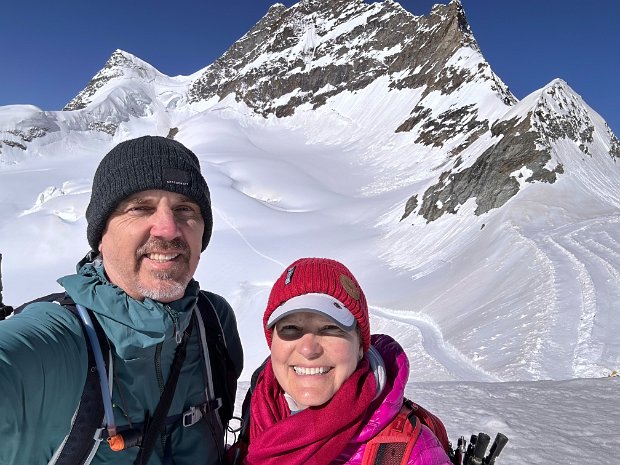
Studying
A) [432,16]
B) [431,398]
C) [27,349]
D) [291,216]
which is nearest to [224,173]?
[291,216]

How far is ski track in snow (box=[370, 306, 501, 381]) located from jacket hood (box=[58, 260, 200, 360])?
7.21 meters

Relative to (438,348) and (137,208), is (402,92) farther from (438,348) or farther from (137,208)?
(137,208)

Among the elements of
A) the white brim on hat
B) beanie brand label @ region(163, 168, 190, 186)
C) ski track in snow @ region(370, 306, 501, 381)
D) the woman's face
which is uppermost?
ski track in snow @ region(370, 306, 501, 381)

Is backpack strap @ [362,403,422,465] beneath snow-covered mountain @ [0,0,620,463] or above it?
beneath

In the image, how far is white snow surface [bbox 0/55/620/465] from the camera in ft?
14.4

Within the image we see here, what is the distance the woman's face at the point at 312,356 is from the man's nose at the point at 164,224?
1.93ft

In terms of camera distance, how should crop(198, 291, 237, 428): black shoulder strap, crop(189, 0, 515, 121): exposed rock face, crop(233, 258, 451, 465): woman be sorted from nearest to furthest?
crop(233, 258, 451, 465): woman, crop(198, 291, 237, 428): black shoulder strap, crop(189, 0, 515, 121): exposed rock face

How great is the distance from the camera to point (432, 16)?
217 ft

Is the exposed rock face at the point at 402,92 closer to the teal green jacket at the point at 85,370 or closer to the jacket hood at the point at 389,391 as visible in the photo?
the jacket hood at the point at 389,391

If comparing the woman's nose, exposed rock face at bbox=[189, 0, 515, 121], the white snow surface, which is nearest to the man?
the woman's nose

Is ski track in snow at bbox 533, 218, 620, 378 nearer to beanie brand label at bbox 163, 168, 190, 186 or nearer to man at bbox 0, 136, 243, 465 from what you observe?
man at bbox 0, 136, 243, 465

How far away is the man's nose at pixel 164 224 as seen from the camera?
189 centimetres

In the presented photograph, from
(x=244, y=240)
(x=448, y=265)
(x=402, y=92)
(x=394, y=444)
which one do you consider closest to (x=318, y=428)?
(x=394, y=444)

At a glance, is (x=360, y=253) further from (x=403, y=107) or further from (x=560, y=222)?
(x=403, y=107)
